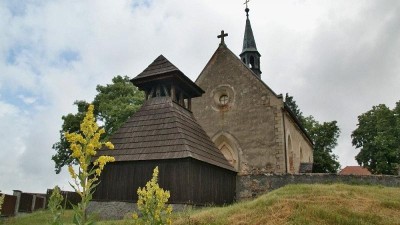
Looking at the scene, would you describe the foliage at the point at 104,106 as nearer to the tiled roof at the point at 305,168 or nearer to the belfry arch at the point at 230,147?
the belfry arch at the point at 230,147

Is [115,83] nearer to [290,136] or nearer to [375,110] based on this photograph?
[290,136]

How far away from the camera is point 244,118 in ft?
74.6

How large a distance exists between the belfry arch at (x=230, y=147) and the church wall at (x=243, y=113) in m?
0.07

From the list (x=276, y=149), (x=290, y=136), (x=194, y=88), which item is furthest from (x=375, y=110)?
(x=194, y=88)

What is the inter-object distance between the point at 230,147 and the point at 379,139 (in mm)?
16724

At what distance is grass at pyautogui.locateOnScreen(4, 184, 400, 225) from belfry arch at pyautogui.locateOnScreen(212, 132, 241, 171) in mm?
9973

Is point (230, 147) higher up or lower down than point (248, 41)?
lower down

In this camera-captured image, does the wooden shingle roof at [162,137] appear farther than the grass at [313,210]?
Yes

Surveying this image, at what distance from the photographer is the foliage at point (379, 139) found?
102 feet

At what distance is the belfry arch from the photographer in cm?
2242

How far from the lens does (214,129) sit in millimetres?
23625

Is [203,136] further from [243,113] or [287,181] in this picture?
[243,113]

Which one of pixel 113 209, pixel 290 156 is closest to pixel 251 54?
pixel 290 156

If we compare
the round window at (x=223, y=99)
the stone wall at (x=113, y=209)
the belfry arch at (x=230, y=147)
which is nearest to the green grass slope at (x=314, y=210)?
the stone wall at (x=113, y=209)
